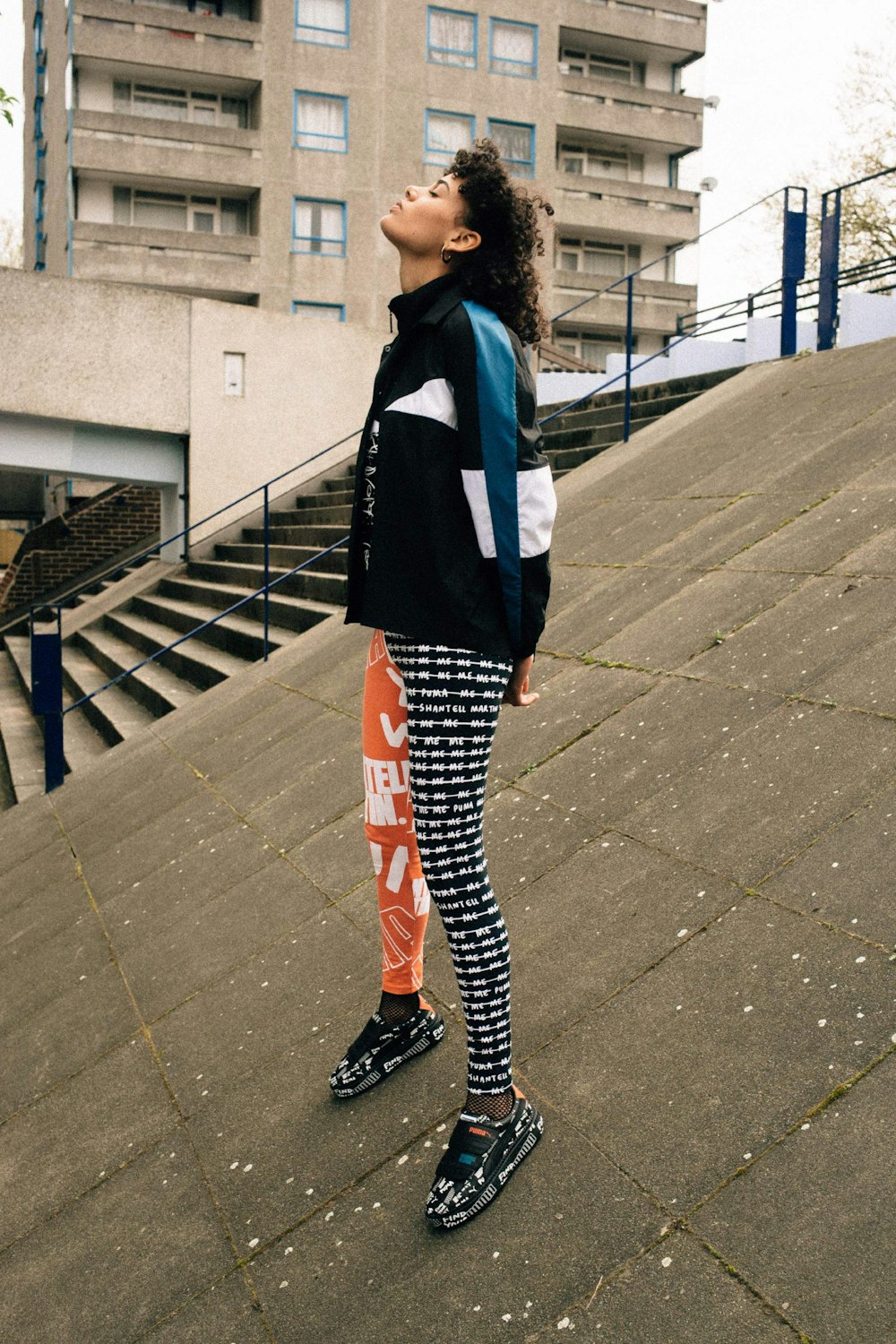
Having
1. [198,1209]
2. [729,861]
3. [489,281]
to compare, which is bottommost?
[198,1209]

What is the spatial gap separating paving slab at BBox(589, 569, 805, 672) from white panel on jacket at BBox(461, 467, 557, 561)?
7.54 feet

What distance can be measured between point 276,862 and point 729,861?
191 cm

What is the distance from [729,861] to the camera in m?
2.97

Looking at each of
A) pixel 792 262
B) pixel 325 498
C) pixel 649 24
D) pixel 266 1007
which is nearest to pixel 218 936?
pixel 266 1007

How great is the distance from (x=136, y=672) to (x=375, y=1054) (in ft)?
24.6

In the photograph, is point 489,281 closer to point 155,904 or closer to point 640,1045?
point 640,1045

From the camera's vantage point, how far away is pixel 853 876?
269cm

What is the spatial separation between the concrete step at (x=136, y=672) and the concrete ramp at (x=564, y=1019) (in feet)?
10.0

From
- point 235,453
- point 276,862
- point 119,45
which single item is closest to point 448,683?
point 276,862

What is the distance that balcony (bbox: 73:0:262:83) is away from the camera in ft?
107

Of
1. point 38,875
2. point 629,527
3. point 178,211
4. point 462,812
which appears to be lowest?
point 38,875

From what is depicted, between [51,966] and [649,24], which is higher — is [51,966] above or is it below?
below

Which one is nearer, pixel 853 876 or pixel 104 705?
pixel 853 876

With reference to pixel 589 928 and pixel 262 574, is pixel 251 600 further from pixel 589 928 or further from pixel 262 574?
pixel 589 928
